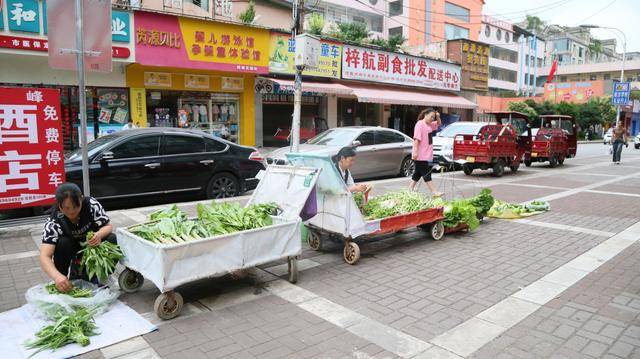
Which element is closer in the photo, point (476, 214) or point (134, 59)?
point (476, 214)

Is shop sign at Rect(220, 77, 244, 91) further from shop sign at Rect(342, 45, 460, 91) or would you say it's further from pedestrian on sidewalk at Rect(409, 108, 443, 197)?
pedestrian on sidewalk at Rect(409, 108, 443, 197)

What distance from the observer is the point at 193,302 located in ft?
13.8

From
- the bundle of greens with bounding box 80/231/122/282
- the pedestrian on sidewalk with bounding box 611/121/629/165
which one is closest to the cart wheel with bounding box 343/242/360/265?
the bundle of greens with bounding box 80/231/122/282

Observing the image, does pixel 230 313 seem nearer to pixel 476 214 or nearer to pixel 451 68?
pixel 476 214

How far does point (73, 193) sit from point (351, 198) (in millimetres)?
2843

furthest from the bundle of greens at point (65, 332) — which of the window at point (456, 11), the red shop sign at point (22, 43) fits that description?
the window at point (456, 11)

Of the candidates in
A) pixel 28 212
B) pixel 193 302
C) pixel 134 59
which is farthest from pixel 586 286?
pixel 134 59

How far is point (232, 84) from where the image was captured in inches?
644

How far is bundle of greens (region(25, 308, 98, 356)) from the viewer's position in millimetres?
3314

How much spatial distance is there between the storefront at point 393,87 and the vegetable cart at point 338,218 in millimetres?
13520

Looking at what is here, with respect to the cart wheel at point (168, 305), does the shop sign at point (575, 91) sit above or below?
above

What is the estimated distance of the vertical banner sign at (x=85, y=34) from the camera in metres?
4.79

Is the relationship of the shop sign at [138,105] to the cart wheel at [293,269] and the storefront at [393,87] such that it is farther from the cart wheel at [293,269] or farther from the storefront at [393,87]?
the cart wheel at [293,269]

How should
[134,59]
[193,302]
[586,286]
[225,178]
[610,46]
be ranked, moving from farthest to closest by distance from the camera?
[610,46] → [134,59] → [225,178] → [586,286] → [193,302]
